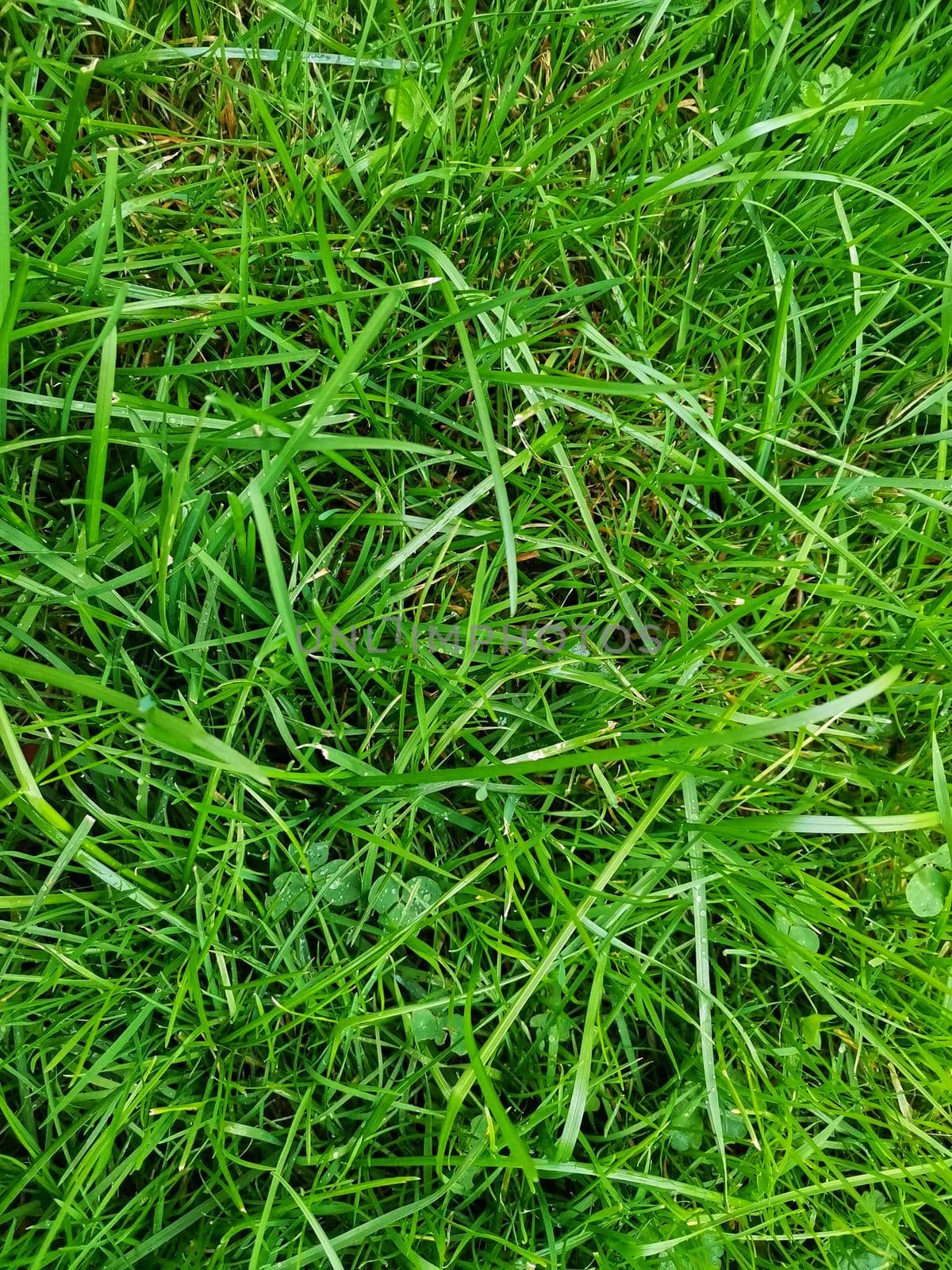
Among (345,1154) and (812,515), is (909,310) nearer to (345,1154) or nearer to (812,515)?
(812,515)

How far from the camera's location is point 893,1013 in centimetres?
123

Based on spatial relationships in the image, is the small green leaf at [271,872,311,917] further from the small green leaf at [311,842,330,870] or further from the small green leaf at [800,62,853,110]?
the small green leaf at [800,62,853,110]

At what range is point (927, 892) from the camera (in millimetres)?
1292

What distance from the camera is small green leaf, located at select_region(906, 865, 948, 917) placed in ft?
4.22

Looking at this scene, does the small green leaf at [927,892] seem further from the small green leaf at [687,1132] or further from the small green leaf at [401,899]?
the small green leaf at [401,899]

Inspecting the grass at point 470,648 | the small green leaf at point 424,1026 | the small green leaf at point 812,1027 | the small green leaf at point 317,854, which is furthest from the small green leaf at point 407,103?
the small green leaf at point 812,1027

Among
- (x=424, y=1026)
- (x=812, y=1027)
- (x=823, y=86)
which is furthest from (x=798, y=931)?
(x=823, y=86)

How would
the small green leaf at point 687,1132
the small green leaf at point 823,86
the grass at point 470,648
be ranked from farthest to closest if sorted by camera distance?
the small green leaf at point 823,86
the small green leaf at point 687,1132
the grass at point 470,648

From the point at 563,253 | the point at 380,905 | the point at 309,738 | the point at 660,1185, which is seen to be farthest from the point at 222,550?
the point at 660,1185

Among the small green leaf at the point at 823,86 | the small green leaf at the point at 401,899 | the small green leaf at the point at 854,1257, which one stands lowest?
the small green leaf at the point at 854,1257

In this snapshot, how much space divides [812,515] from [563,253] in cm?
54

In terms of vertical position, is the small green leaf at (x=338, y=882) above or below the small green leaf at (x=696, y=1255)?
above

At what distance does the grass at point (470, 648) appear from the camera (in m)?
1.10

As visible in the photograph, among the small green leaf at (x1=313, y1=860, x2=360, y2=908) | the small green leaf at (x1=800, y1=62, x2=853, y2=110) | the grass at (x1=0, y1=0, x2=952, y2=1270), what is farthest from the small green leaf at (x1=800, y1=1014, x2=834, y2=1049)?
the small green leaf at (x1=800, y1=62, x2=853, y2=110)
